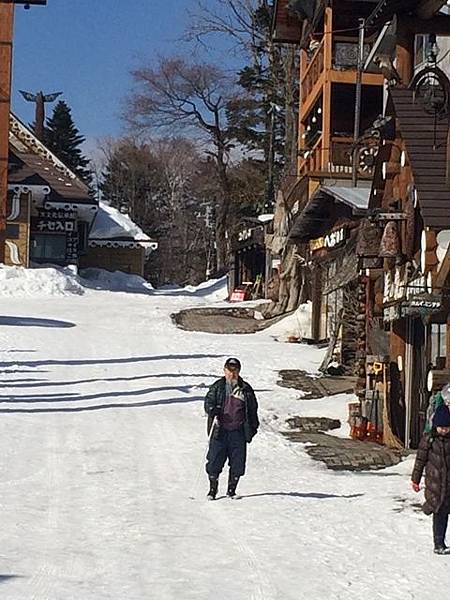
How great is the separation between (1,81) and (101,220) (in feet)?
44.9

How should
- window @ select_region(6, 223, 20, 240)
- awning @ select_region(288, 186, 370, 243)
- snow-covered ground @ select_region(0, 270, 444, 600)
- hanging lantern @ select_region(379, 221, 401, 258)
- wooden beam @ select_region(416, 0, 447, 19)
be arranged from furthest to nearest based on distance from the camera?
1. window @ select_region(6, 223, 20, 240)
2. awning @ select_region(288, 186, 370, 243)
3. hanging lantern @ select_region(379, 221, 401, 258)
4. wooden beam @ select_region(416, 0, 447, 19)
5. snow-covered ground @ select_region(0, 270, 444, 600)

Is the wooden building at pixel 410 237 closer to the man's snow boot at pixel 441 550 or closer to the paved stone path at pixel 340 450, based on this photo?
the paved stone path at pixel 340 450

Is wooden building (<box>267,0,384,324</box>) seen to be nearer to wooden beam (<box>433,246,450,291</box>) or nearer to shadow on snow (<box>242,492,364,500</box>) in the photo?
wooden beam (<box>433,246,450,291</box>)

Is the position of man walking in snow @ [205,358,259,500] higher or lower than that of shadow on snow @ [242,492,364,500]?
higher

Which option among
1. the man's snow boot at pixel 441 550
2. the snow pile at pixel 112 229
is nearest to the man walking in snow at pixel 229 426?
the man's snow boot at pixel 441 550

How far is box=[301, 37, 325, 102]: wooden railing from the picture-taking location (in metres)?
31.6

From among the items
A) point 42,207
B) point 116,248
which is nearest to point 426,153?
point 42,207

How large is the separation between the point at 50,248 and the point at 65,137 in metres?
28.4

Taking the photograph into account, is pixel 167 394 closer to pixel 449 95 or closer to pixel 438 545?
pixel 449 95

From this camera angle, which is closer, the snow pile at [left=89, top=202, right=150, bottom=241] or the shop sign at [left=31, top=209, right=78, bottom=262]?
the shop sign at [left=31, top=209, right=78, bottom=262]

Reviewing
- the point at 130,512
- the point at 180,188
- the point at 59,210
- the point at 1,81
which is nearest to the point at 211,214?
the point at 180,188

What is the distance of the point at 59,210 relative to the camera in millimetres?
44250

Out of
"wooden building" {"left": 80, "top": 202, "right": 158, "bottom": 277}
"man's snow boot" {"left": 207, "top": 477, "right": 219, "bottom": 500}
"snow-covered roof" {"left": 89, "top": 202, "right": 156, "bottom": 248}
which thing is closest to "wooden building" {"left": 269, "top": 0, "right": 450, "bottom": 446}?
"man's snow boot" {"left": 207, "top": 477, "right": 219, "bottom": 500}

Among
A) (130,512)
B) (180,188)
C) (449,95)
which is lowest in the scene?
(130,512)
